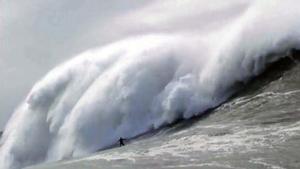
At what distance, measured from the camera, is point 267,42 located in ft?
84.0

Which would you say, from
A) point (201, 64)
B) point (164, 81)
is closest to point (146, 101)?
point (164, 81)

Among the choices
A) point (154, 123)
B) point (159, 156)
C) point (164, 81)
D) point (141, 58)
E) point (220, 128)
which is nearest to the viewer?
point (159, 156)

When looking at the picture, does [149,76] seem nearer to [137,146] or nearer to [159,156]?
[137,146]

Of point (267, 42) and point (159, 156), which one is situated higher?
point (267, 42)

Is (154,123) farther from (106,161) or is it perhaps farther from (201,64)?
(106,161)

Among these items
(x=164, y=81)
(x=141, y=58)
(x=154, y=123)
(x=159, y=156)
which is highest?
(x=141, y=58)

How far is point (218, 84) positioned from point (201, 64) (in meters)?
1.94

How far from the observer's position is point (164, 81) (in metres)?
26.5

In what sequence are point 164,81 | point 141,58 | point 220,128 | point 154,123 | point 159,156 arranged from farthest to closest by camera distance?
point 141,58 → point 164,81 → point 154,123 → point 220,128 → point 159,156

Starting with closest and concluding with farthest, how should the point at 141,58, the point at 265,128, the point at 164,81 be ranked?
1. the point at 265,128
2. the point at 164,81
3. the point at 141,58

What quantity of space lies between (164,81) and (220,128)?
7.20 meters

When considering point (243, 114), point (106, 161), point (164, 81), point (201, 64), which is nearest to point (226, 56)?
point (201, 64)

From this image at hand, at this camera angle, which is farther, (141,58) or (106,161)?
(141,58)

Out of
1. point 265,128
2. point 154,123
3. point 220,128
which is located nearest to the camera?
point 265,128
